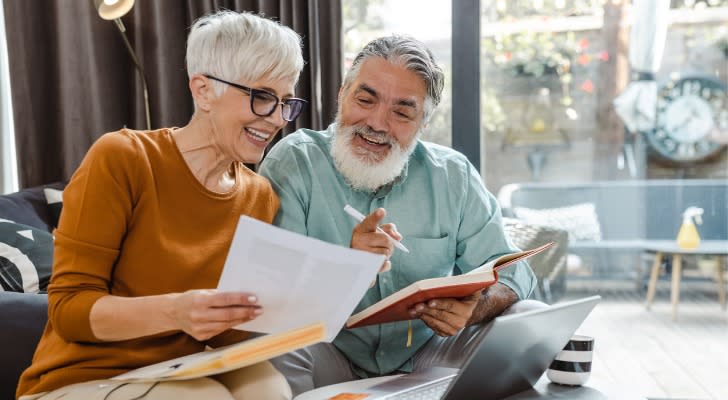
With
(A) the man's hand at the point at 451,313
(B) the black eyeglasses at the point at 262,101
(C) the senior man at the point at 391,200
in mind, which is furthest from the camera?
(C) the senior man at the point at 391,200

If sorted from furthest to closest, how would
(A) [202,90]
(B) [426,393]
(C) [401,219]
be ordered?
(C) [401,219], (A) [202,90], (B) [426,393]

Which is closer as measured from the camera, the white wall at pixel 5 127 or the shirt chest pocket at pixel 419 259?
the shirt chest pocket at pixel 419 259

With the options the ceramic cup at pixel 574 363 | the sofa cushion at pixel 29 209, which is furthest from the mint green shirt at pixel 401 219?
the sofa cushion at pixel 29 209

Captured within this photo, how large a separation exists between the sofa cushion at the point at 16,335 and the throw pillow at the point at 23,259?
0.76 ft

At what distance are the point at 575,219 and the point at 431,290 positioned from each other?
7.20ft

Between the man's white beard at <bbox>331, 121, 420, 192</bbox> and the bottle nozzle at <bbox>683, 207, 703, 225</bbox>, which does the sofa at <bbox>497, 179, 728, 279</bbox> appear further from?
the man's white beard at <bbox>331, 121, 420, 192</bbox>

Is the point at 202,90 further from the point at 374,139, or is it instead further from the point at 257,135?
the point at 374,139

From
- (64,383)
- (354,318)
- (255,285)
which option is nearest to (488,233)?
(354,318)

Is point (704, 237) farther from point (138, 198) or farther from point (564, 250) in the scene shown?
point (138, 198)

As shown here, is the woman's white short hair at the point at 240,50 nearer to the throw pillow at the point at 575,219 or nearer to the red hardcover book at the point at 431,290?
the red hardcover book at the point at 431,290

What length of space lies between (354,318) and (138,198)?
1.63 feet

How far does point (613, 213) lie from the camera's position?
3.35 m

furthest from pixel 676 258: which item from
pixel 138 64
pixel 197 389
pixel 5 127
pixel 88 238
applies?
pixel 5 127

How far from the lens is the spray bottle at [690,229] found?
3.29m
